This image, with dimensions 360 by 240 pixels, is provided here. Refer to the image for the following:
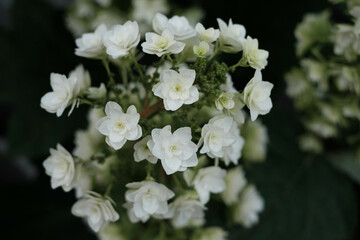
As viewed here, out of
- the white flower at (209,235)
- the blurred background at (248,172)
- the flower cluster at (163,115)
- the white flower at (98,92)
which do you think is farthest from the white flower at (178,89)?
the blurred background at (248,172)

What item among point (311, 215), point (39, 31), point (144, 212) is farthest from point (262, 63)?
point (39, 31)

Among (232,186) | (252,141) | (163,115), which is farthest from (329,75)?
(163,115)

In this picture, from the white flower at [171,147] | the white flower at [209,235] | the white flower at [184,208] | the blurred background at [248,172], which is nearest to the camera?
the white flower at [171,147]

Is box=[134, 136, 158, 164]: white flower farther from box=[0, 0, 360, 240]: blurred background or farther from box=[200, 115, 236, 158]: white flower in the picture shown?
box=[0, 0, 360, 240]: blurred background

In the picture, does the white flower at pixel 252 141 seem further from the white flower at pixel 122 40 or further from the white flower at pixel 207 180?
the white flower at pixel 122 40

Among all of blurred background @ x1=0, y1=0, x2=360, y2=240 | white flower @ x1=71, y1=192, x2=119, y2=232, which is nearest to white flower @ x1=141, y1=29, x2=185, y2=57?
white flower @ x1=71, y1=192, x2=119, y2=232

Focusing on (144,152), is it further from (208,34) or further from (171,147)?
(208,34)

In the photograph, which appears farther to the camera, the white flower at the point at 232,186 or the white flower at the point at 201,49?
the white flower at the point at 232,186

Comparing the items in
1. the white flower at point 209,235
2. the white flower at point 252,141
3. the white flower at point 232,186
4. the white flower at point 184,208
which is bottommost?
the white flower at point 209,235
